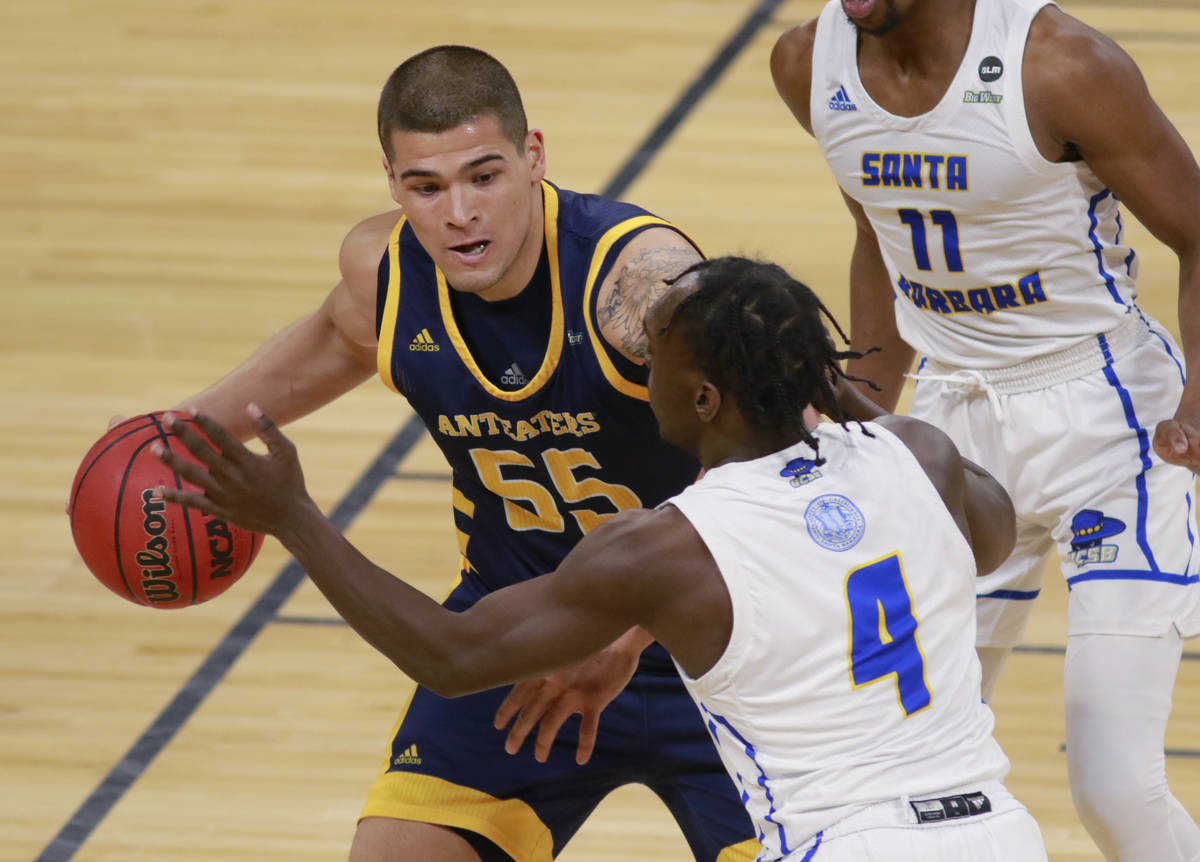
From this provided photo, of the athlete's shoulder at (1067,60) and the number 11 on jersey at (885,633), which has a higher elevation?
the athlete's shoulder at (1067,60)

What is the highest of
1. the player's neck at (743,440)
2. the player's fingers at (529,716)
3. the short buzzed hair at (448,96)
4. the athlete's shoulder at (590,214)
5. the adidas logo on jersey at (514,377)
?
the short buzzed hair at (448,96)

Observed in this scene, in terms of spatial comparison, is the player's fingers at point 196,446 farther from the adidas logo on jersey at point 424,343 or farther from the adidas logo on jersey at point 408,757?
the adidas logo on jersey at point 408,757

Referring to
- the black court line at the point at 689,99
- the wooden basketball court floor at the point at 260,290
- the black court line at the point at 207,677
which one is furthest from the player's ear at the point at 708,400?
the black court line at the point at 689,99

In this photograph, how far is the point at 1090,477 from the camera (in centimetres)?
405

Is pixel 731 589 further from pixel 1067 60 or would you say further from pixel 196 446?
pixel 1067 60

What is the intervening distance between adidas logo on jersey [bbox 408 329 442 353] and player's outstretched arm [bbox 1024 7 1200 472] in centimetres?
121

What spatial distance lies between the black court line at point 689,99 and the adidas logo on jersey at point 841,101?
4569mm

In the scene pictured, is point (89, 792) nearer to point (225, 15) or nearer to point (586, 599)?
point (586, 599)

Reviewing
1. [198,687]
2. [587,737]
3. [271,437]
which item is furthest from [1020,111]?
[198,687]

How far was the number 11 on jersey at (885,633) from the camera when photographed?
287 centimetres

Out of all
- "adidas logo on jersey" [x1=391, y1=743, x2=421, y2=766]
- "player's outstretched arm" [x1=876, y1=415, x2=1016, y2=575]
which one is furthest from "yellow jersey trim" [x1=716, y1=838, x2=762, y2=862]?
"player's outstretched arm" [x1=876, y1=415, x2=1016, y2=575]

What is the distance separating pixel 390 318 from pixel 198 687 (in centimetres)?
213

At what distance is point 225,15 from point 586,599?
9.12 m

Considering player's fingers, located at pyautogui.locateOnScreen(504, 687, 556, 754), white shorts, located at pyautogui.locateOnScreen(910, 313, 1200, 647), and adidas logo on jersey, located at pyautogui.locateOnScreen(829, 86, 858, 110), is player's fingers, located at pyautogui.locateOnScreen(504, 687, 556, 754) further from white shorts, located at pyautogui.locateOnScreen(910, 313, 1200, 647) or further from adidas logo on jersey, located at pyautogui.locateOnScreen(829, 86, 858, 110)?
adidas logo on jersey, located at pyautogui.locateOnScreen(829, 86, 858, 110)
